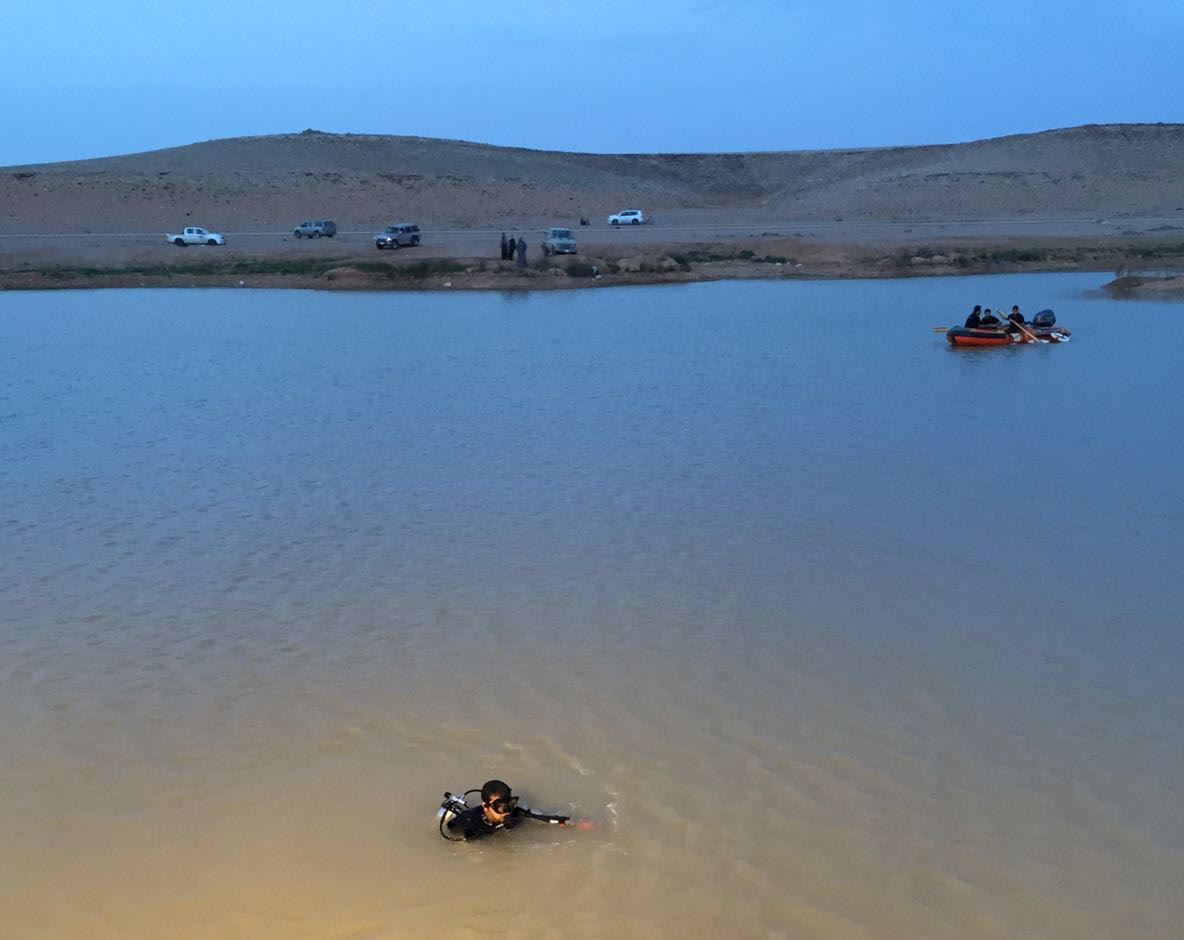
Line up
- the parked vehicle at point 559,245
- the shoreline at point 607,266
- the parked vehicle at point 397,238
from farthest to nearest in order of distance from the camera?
the parked vehicle at point 397,238, the parked vehicle at point 559,245, the shoreline at point 607,266

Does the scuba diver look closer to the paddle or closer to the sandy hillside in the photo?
the paddle

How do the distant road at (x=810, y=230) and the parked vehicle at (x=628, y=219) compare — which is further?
the parked vehicle at (x=628, y=219)

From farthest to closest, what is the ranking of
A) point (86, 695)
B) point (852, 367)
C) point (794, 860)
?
point (852, 367)
point (86, 695)
point (794, 860)

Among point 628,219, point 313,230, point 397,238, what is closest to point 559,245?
point 397,238

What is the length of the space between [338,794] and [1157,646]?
513cm

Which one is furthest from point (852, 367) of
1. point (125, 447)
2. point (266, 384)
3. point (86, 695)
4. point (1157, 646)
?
point (86, 695)

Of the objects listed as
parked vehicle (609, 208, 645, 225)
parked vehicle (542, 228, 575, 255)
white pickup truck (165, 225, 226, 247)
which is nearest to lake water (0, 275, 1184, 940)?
parked vehicle (542, 228, 575, 255)

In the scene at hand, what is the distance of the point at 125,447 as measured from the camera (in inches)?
607

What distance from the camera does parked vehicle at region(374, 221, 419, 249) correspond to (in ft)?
152

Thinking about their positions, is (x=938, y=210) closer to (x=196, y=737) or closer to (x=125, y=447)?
(x=125, y=447)

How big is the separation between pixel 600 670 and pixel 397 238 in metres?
40.3

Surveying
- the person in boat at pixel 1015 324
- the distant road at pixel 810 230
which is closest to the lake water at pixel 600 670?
the person in boat at pixel 1015 324

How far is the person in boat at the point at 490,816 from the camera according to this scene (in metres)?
6.11

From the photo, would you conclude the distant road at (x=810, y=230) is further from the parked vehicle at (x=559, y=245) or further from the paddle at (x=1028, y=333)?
the paddle at (x=1028, y=333)
